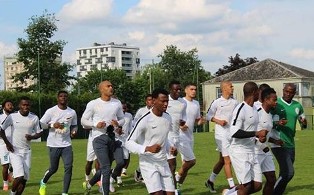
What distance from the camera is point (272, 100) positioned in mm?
10891

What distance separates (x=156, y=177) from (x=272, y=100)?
2.77 metres

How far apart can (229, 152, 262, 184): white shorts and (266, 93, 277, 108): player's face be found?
100cm

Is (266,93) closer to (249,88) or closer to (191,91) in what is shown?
(249,88)

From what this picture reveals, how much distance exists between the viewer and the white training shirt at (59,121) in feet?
45.6

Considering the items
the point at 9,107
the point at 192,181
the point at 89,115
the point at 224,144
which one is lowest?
the point at 192,181

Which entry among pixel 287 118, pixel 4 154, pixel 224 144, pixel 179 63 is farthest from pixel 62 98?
pixel 179 63

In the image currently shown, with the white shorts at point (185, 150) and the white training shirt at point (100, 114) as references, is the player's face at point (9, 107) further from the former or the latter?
the white shorts at point (185, 150)

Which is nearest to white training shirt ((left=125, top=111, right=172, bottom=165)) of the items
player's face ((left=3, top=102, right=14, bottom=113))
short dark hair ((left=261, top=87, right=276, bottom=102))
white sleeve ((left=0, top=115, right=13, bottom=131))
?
short dark hair ((left=261, top=87, right=276, bottom=102))

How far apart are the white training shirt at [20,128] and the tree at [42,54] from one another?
2181 inches

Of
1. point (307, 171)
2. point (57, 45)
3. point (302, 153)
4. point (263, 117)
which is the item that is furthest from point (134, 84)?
point (263, 117)

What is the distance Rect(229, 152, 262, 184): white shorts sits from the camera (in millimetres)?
10328

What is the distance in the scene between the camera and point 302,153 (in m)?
26.8

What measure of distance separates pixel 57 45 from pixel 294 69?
32.0 meters

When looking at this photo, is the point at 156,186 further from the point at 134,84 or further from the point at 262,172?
the point at 134,84
